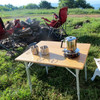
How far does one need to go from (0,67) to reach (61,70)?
183 cm

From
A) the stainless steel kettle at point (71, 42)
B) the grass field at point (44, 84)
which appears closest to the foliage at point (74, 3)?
the grass field at point (44, 84)

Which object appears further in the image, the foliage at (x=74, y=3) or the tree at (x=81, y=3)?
the tree at (x=81, y=3)

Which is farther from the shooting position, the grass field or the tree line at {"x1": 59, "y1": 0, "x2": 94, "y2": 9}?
the tree line at {"x1": 59, "y1": 0, "x2": 94, "y2": 9}

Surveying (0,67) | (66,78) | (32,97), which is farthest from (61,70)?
(0,67)

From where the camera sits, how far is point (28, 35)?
5090mm

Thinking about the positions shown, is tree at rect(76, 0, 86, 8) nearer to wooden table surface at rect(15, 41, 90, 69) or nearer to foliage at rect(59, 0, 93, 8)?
foliage at rect(59, 0, 93, 8)

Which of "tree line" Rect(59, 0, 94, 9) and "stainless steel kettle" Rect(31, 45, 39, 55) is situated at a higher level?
"tree line" Rect(59, 0, 94, 9)

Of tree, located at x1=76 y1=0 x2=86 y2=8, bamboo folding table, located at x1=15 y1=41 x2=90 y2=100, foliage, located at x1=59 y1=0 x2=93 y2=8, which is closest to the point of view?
bamboo folding table, located at x1=15 y1=41 x2=90 y2=100

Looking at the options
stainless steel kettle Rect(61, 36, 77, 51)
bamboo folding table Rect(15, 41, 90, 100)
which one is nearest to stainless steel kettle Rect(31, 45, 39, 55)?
bamboo folding table Rect(15, 41, 90, 100)

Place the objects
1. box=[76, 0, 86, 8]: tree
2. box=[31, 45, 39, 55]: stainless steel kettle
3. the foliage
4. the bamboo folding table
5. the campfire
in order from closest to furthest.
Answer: the bamboo folding table → box=[31, 45, 39, 55]: stainless steel kettle → the campfire → the foliage → box=[76, 0, 86, 8]: tree

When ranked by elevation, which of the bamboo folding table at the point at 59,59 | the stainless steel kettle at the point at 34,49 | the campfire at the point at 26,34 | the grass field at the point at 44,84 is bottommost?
the grass field at the point at 44,84

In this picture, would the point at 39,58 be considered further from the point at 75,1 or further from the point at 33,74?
the point at 75,1

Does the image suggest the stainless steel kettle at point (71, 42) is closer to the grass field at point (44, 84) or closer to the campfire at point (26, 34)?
the grass field at point (44, 84)

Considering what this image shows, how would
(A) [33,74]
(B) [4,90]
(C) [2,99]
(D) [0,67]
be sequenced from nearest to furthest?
(C) [2,99]
(B) [4,90]
(A) [33,74]
(D) [0,67]
